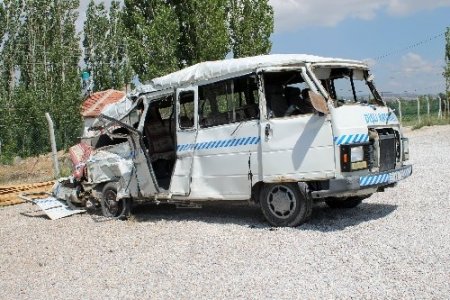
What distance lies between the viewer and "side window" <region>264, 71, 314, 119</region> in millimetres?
8031

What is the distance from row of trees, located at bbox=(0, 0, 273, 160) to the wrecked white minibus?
44.5ft

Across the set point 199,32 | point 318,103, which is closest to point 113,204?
point 318,103

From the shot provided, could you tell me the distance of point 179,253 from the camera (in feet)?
23.5

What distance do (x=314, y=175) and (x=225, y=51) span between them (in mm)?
18284

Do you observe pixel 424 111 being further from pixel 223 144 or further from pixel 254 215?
pixel 223 144

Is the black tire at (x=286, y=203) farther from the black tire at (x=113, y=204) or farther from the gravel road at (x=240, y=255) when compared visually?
the black tire at (x=113, y=204)

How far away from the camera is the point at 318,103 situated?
24.2 feet

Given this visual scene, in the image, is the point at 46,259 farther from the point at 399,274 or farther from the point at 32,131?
the point at 32,131

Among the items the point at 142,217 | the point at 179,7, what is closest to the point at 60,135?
the point at 179,7

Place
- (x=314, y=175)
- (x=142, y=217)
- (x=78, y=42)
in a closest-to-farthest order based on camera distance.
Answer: (x=314, y=175), (x=142, y=217), (x=78, y=42)

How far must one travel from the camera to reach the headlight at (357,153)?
744 centimetres

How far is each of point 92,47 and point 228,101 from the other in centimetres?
3684

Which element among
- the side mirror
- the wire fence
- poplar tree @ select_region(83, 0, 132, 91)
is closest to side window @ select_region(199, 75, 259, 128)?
the side mirror

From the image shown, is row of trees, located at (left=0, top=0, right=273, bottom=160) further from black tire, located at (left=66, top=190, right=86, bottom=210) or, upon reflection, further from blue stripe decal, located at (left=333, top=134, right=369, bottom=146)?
blue stripe decal, located at (left=333, top=134, right=369, bottom=146)
